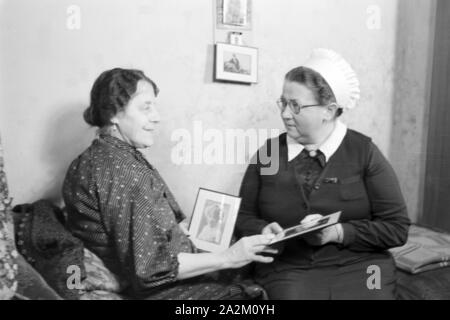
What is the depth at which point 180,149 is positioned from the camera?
3.54 ft

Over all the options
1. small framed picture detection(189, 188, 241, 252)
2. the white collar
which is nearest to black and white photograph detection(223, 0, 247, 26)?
the white collar

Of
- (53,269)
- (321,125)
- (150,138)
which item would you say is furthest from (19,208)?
(321,125)

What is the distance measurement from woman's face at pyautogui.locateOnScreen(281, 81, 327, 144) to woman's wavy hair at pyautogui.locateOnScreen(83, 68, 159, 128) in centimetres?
38

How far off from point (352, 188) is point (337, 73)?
31 cm

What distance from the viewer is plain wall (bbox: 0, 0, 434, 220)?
98 centimetres

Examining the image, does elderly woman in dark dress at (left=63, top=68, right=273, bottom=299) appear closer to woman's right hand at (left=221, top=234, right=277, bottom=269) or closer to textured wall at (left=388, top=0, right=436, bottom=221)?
woman's right hand at (left=221, top=234, right=277, bottom=269)

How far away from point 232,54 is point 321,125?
31cm

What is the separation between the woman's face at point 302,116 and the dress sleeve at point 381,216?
17 cm

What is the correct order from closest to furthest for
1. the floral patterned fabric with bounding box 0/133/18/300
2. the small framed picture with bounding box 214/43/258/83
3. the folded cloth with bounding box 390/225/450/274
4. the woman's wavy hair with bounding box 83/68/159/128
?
the floral patterned fabric with bounding box 0/133/18/300, the woman's wavy hair with bounding box 83/68/159/128, the small framed picture with bounding box 214/43/258/83, the folded cloth with bounding box 390/225/450/274

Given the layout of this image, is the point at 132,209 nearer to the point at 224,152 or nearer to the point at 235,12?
the point at 224,152

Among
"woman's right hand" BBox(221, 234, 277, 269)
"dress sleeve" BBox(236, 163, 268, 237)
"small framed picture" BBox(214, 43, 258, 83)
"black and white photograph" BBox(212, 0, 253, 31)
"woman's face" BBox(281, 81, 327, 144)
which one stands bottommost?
"woman's right hand" BBox(221, 234, 277, 269)

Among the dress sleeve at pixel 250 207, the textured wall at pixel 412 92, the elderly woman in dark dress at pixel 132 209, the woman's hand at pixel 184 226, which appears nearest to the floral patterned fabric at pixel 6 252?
the elderly woman in dark dress at pixel 132 209
